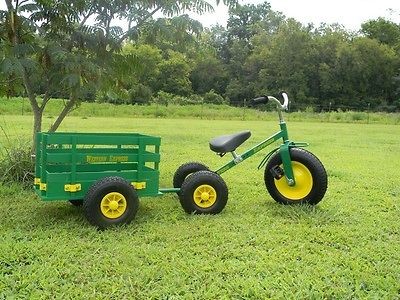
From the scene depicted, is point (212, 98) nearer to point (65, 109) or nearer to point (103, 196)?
point (65, 109)

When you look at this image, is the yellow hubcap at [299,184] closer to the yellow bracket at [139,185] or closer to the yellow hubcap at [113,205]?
the yellow bracket at [139,185]

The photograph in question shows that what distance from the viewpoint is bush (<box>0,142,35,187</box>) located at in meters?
5.07

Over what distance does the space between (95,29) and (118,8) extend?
1.16 feet

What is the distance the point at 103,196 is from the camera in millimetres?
3572

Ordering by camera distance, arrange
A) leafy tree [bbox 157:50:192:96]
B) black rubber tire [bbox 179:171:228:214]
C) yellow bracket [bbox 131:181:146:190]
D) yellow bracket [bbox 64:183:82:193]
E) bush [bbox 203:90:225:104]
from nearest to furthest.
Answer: yellow bracket [bbox 64:183:82:193]
yellow bracket [bbox 131:181:146:190]
black rubber tire [bbox 179:171:228:214]
leafy tree [bbox 157:50:192:96]
bush [bbox 203:90:225:104]

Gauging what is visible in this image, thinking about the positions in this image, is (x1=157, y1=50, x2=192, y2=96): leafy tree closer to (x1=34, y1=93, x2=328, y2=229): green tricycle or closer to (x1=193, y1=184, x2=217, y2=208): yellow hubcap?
(x1=34, y1=93, x2=328, y2=229): green tricycle

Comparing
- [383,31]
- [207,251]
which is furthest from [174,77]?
[207,251]

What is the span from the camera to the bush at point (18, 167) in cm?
507

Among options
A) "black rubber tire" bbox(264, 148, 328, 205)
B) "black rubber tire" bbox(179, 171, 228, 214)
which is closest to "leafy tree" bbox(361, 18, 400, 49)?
"black rubber tire" bbox(264, 148, 328, 205)

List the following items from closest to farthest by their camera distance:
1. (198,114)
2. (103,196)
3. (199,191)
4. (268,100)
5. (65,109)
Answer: (103,196), (199,191), (268,100), (65,109), (198,114)

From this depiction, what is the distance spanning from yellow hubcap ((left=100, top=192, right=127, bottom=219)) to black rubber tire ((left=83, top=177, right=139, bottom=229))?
0.02m

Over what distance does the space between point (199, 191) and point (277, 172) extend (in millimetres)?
858

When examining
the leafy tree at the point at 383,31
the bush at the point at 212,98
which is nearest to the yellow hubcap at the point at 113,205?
the bush at the point at 212,98

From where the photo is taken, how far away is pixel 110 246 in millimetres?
3242
